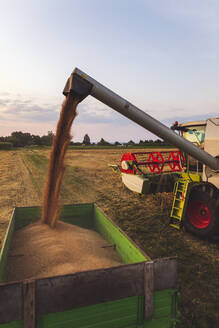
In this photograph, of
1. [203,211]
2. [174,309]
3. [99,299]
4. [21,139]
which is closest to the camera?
[99,299]

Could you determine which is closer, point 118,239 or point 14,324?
point 14,324

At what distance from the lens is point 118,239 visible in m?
3.21

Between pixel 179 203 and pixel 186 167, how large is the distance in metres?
1.28

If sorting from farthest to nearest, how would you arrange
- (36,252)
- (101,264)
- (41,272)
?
(36,252)
(101,264)
(41,272)

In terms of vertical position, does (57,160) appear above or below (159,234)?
above

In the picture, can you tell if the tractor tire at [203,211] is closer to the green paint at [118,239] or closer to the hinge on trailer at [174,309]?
the green paint at [118,239]

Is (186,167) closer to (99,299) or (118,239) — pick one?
(118,239)

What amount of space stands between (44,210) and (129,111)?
2.29 metres

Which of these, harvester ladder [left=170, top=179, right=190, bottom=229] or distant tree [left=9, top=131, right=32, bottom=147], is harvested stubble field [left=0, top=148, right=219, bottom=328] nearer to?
harvester ladder [left=170, top=179, right=190, bottom=229]

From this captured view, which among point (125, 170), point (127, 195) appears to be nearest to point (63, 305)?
point (125, 170)

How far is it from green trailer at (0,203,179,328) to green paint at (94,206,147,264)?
316 millimetres

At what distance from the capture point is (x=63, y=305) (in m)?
1.71

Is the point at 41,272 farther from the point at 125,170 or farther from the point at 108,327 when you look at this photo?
the point at 125,170

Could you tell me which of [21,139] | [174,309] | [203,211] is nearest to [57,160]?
[174,309]
